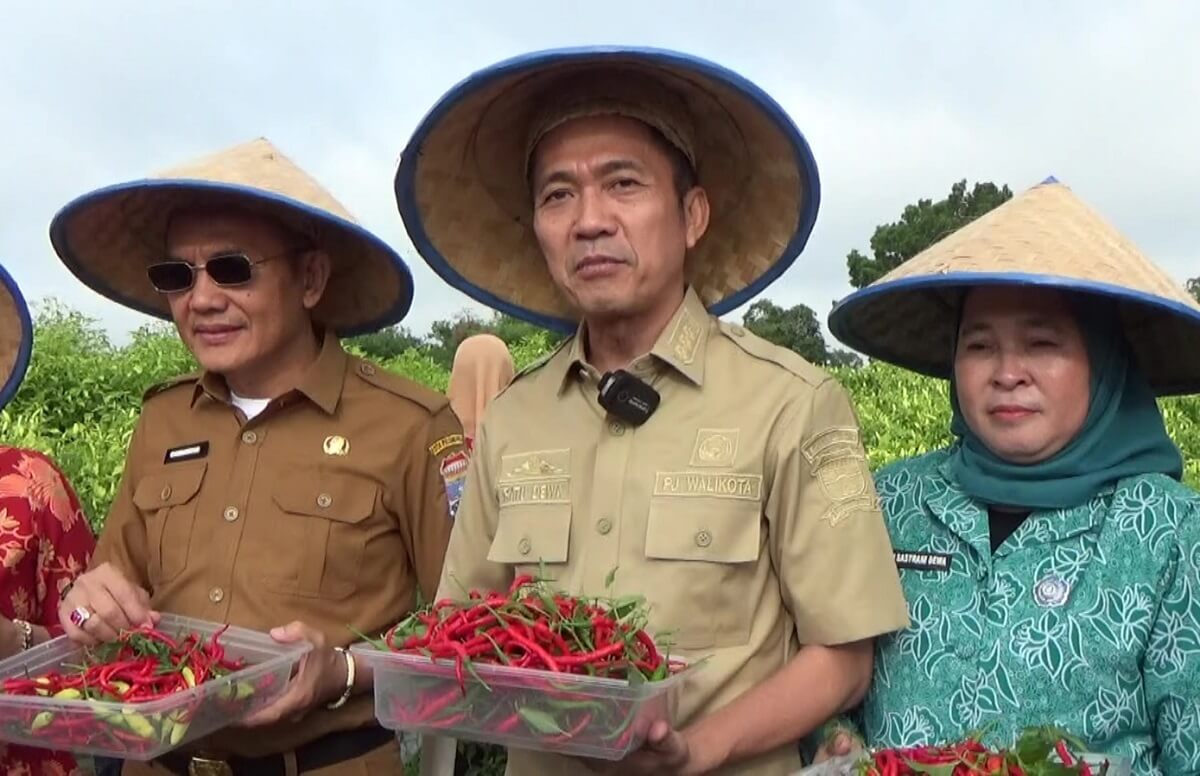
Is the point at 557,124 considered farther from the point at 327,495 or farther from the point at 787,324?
the point at 787,324

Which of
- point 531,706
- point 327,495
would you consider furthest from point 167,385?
point 531,706

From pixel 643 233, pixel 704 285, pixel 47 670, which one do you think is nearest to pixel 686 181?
pixel 643 233

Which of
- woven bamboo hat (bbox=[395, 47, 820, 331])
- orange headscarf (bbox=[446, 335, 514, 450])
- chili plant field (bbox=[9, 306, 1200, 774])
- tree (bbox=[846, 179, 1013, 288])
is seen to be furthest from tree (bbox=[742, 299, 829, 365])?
woven bamboo hat (bbox=[395, 47, 820, 331])

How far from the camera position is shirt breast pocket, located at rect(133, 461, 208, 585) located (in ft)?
9.16

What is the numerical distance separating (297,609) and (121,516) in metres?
0.58

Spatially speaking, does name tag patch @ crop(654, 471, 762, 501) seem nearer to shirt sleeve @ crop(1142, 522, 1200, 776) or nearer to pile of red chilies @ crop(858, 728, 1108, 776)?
pile of red chilies @ crop(858, 728, 1108, 776)

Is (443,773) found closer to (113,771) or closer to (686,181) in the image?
(113,771)

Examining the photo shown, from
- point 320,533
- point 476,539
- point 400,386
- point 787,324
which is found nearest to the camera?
point 476,539

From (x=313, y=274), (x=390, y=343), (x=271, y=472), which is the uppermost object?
(x=390, y=343)

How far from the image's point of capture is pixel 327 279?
3.07 metres

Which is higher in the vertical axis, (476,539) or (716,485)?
(716,485)

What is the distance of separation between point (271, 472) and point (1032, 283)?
172cm

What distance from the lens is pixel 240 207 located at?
290 cm

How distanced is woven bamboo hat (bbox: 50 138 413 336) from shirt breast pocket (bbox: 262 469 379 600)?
61 centimetres
